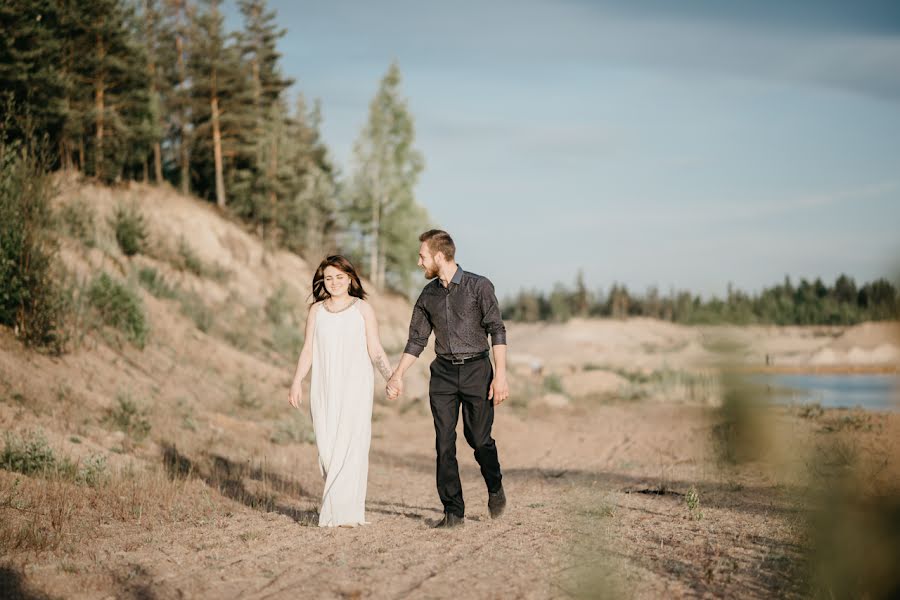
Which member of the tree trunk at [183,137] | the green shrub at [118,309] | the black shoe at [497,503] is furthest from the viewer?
the tree trunk at [183,137]

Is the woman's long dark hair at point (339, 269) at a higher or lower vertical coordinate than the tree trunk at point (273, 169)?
lower

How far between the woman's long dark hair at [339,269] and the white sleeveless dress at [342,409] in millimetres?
201

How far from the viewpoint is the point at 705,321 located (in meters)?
4.35

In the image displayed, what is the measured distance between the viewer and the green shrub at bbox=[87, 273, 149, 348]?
57.1 feet

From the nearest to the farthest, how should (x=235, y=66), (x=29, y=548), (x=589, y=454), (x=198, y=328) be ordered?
(x=29, y=548) < (x=589, y=454) < (x=198, y=328) < (x=235, y=66)

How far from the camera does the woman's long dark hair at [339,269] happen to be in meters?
7.50

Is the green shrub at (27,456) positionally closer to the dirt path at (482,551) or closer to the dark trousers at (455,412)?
the dirt path at (482,551)

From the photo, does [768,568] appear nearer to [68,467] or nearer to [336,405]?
[336,405]

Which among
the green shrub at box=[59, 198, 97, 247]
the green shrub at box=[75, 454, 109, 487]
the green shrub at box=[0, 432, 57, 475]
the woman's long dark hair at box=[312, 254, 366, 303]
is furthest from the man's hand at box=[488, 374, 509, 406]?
the green shrub at box=[59, 198, 97, 247]

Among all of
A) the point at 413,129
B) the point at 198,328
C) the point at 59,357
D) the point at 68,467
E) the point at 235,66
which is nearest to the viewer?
the point at 68,467

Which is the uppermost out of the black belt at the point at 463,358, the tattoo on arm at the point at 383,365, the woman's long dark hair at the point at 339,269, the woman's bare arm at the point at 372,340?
the woman's long dark hair at the point at 339,269

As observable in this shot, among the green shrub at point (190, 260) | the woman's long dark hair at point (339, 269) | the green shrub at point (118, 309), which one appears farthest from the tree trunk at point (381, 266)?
the woman's long dark hair at point (339, 269)

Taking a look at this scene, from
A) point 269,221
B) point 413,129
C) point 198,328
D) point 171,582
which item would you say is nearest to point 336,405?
point 171,582

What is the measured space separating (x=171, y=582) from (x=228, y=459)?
7.57 meters
